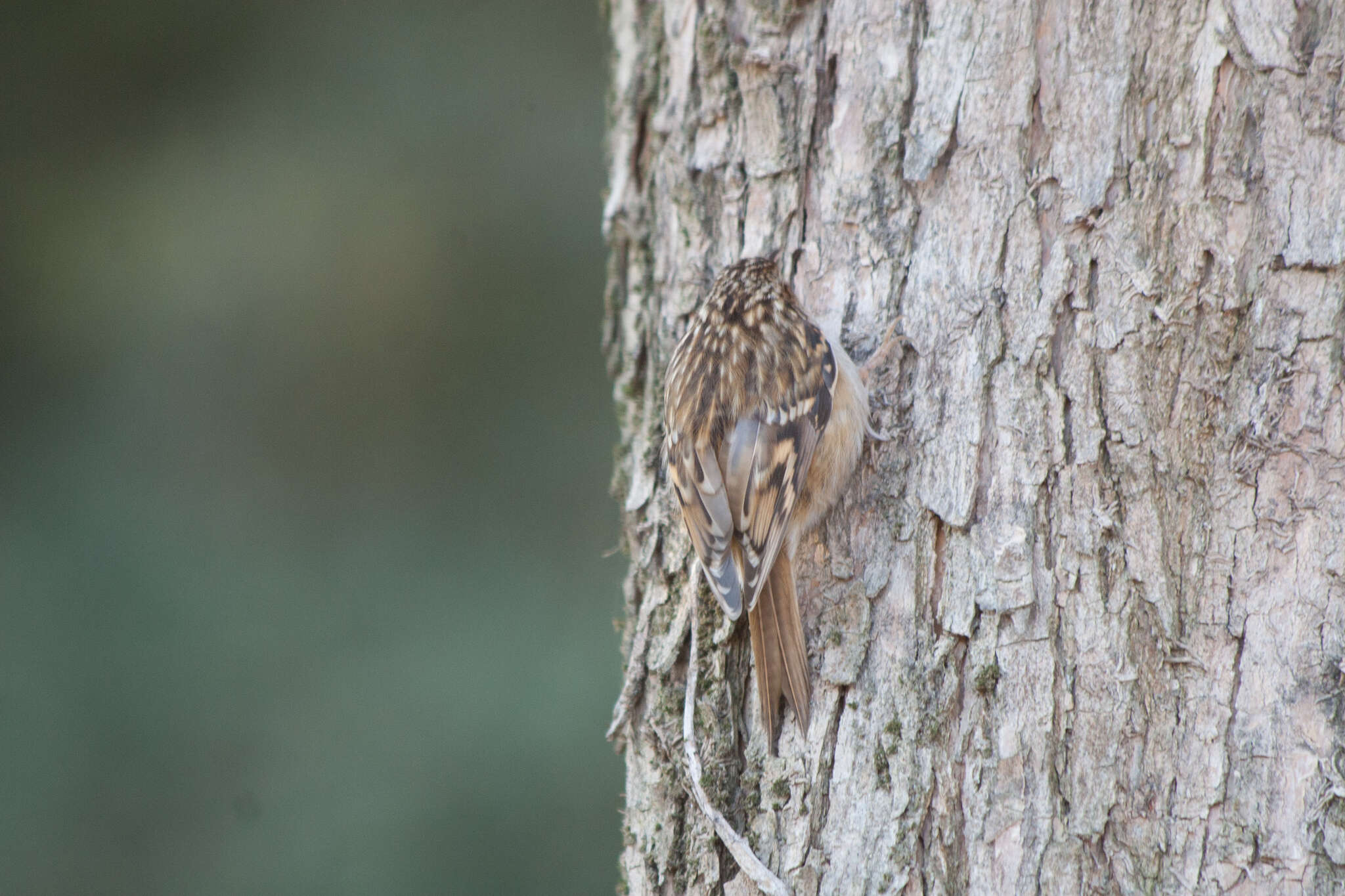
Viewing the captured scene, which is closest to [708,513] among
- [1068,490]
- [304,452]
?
[1068,490]

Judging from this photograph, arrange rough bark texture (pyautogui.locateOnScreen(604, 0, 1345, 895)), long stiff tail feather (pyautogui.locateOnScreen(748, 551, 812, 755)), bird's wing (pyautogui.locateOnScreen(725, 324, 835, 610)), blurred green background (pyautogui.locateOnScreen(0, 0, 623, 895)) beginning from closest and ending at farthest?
rough bark texture (pyautogui.locateOnScreen(604, 0, 1345, 895)), long stiff tail feather (pyautogui.locateOnScreen(748, 551, 812, 755)), bird's wing (pyautogui.locateOnScreen(725, 324, 835, 610)), blurred green background (pyautogui.locateOnScreen(0, 0, 623, 895))

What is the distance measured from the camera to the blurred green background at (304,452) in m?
3.51

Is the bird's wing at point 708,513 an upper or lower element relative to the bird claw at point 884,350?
lower

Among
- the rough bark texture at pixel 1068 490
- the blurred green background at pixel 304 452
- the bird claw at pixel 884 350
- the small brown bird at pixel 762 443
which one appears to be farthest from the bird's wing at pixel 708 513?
the blurred green background at pixel 304 452

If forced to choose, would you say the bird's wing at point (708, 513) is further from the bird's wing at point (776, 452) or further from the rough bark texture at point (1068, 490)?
the rough bark texture at point (1068, 490)

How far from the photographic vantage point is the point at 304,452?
3.98 meters

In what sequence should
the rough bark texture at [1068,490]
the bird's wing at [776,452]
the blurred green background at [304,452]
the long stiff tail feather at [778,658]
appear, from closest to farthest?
the rough bark texture at [1068,490] → the long stiff tail feather at [778,658] → the bird's wing at [776,452] → the blurred green background at [304,452]

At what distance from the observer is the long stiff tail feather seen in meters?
1.75

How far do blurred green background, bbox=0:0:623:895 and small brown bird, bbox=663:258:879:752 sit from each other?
174 centimetres

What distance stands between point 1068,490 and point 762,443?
63cm

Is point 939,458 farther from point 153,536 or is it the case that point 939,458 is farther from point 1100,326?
point 153,536

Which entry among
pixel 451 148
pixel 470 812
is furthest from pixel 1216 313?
pixel 451 148

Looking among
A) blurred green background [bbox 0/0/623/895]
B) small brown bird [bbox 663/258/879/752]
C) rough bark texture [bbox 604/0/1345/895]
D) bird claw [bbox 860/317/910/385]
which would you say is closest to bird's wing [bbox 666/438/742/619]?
small brown bird [bbox 663/258/879/752]

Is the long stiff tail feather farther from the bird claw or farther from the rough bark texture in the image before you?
the bird claw
